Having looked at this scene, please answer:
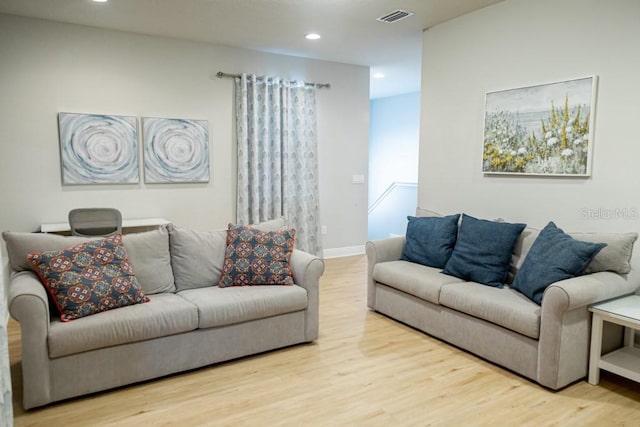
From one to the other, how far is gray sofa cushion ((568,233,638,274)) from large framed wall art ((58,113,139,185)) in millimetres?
4386

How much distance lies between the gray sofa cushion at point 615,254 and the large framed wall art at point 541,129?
1.87ft

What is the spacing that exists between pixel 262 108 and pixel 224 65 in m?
0.67

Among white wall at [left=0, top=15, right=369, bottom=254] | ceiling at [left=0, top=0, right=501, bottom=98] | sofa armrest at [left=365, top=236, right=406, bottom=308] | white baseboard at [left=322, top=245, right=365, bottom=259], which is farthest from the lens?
white baseboard at [left=322, top=245, right=365, bottom=259]

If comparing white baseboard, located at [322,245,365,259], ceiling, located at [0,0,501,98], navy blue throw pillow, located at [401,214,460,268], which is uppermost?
ceiling, located at [0,0,501,98]

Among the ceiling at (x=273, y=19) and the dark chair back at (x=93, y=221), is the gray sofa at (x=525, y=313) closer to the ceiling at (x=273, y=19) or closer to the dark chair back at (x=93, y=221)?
the ceiling at (x=273, y=19)

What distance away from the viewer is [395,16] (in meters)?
4.30

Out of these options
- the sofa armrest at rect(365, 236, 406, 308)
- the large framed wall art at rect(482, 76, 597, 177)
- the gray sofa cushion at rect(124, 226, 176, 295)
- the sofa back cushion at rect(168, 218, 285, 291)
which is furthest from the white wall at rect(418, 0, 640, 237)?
the gray sofa cushion at rect(124, 226, 176, 295)

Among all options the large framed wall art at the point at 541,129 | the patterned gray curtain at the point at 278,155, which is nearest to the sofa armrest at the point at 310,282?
the large framed wall art at the point at 541,129

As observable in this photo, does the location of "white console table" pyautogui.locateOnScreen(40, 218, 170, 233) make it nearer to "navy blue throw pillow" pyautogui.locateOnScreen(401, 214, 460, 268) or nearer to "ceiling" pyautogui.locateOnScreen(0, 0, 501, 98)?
"ceiling" pyautogui.locateOnScreen(0, 0, 501, 98)

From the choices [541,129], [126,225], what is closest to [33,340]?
[126,225]

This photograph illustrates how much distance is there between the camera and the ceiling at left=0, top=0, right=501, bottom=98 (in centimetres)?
399

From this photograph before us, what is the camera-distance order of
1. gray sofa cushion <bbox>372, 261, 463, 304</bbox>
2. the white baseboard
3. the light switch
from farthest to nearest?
the light switch
the white baseboard
gray sofa cushion <bbox>372, 261, 463, 304</bbox>

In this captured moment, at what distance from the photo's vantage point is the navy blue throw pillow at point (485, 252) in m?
3.39

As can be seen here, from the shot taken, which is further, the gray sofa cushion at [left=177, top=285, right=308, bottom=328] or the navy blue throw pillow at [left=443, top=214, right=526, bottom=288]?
the navy blue throw pillow at [left=443, top=214, right=526, bottom=288]
